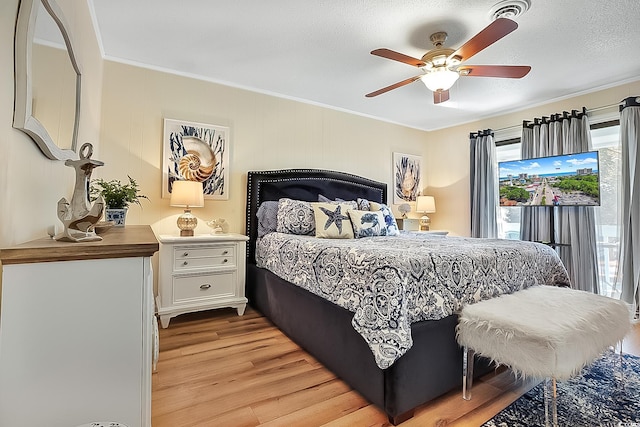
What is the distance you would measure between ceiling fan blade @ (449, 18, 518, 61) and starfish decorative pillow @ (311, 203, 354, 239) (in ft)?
5.46

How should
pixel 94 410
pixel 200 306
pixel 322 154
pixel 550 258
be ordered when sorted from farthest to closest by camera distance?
pixel 322 154 → pixel 200 306 → pixel 550 258 → pixel 94 410

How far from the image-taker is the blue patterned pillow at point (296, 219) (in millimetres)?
3131

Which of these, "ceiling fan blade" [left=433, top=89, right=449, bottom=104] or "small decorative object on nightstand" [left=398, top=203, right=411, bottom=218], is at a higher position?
"ceiling fan blade" [left=433, top=89, right=449, bottom=104]

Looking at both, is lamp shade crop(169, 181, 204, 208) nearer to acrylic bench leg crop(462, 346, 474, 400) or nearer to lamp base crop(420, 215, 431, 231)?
acrylic bench leg crop(462, 346, 474, 400)

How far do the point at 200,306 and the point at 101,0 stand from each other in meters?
2.52

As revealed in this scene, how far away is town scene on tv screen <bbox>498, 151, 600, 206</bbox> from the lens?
3.24 meters

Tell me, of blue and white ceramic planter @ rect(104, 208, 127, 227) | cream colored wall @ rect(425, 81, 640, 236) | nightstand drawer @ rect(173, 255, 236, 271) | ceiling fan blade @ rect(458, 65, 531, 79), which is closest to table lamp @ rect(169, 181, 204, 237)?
nightstand drawer @ rect(173, 255, 236, 271)

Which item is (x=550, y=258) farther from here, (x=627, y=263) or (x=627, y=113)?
(x=627, y=113)

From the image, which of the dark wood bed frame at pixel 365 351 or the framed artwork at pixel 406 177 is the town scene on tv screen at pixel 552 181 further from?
the dark wood bed frame at pixel 365 351

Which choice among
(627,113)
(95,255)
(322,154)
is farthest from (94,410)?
(627,113)

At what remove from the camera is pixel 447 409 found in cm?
163

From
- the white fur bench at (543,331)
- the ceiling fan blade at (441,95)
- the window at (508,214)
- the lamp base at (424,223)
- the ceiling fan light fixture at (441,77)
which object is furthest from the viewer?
the lamp base at (424,223)

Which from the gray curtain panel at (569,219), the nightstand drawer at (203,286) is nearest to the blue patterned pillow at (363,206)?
the nightstand drawer at (203,286)

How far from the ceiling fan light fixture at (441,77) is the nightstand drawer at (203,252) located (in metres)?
2.33
